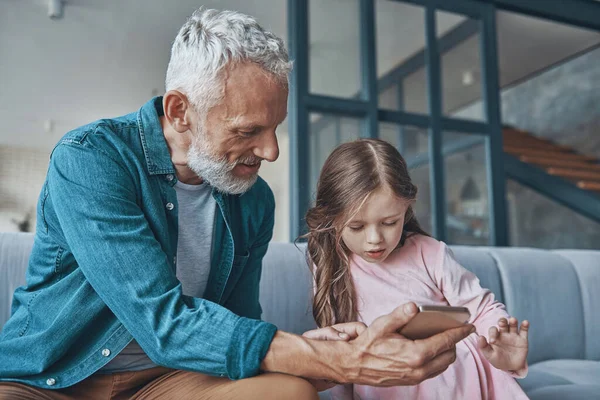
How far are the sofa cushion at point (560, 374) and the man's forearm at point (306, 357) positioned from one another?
45.7 inches

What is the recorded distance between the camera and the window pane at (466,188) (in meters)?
3.62

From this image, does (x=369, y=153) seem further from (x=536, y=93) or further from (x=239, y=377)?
(x=536, y=93)

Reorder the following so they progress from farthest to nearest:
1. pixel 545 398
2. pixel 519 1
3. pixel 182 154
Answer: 1. pixel 519 1
2. pixel 545 398
3. pixel 182 154

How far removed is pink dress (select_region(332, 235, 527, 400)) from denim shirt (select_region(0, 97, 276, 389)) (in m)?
0.39

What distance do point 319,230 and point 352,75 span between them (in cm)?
213

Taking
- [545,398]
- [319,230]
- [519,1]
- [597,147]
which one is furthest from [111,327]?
[597,147]

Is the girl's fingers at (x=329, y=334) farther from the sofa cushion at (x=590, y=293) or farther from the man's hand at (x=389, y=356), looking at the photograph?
the sofa cushion at (x=590, y=293)

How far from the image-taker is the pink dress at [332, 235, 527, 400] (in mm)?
1293

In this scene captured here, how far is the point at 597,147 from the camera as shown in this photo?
6.24 metres

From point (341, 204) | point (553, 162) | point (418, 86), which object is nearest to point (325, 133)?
point (418, 86)

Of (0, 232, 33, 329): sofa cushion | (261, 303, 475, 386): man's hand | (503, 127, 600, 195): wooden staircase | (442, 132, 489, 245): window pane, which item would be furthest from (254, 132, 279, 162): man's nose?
(503, 127, 600, 195): wooden staircase

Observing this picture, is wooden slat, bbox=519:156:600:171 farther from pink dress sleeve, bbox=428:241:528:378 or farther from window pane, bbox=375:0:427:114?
pink dress sleeve, bbox=428:241:528:378

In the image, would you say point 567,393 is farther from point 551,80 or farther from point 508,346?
point 551,80

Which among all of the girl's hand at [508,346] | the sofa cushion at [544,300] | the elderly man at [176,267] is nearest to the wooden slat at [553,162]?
the sofa cushion at [544,300]
